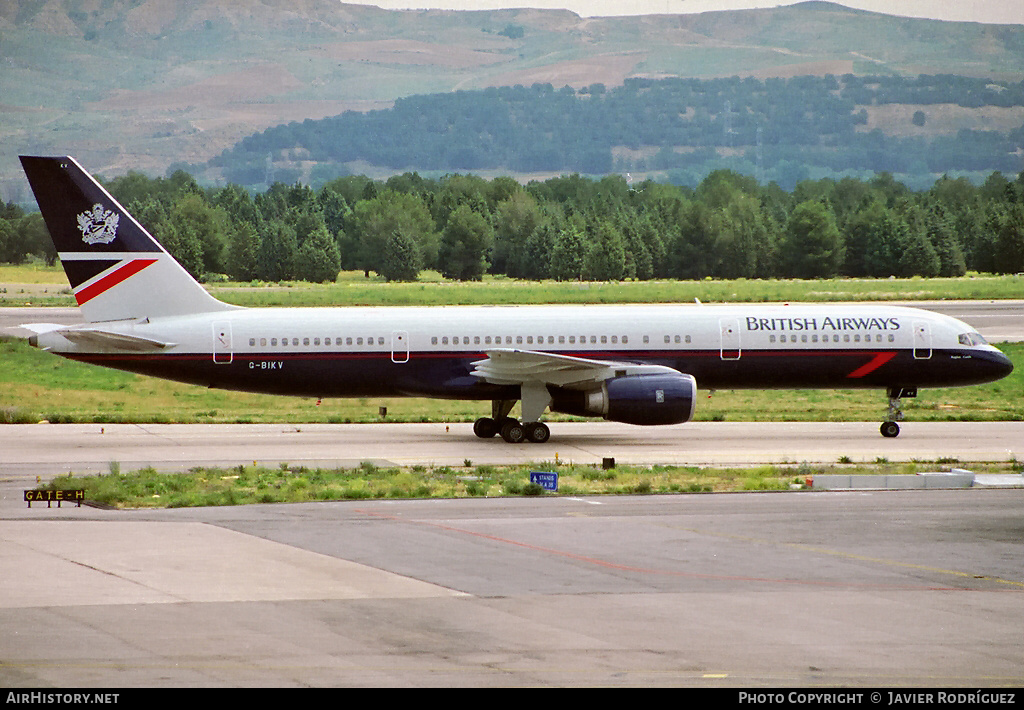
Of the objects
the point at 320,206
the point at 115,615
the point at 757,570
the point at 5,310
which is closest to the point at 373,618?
the point at 115,615

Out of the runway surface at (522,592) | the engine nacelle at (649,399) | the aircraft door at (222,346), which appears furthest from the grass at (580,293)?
the runway surface at (522,592)

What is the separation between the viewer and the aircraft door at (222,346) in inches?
1431

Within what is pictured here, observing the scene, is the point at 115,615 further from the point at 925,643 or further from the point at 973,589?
the point at 973,589

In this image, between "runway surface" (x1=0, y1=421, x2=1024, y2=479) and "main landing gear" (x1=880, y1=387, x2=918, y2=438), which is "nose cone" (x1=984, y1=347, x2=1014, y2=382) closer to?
"runway surface" (x1=0, y1=421, x2=1024, y2=479)

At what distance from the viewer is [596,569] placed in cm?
2011

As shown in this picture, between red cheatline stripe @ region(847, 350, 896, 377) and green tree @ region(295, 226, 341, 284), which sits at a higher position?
green tree @ region(295, 226, 341, 284)

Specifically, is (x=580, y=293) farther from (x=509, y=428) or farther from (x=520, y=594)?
(x=520, y=594)

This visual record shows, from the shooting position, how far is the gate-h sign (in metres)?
27.9

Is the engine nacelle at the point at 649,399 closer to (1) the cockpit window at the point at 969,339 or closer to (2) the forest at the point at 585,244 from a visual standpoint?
(1) the cockpit window at the point at 969,339

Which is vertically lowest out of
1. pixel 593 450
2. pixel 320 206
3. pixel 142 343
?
pixel 593 450

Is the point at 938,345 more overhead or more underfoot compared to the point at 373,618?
more overhead

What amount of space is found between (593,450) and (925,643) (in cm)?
2002

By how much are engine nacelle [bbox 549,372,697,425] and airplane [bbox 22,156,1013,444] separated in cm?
4

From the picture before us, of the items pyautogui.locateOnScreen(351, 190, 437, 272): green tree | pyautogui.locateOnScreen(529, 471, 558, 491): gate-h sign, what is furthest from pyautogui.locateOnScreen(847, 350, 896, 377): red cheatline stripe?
pyautogui.locateOnScreen(351, 190, 437, 272): green tree
